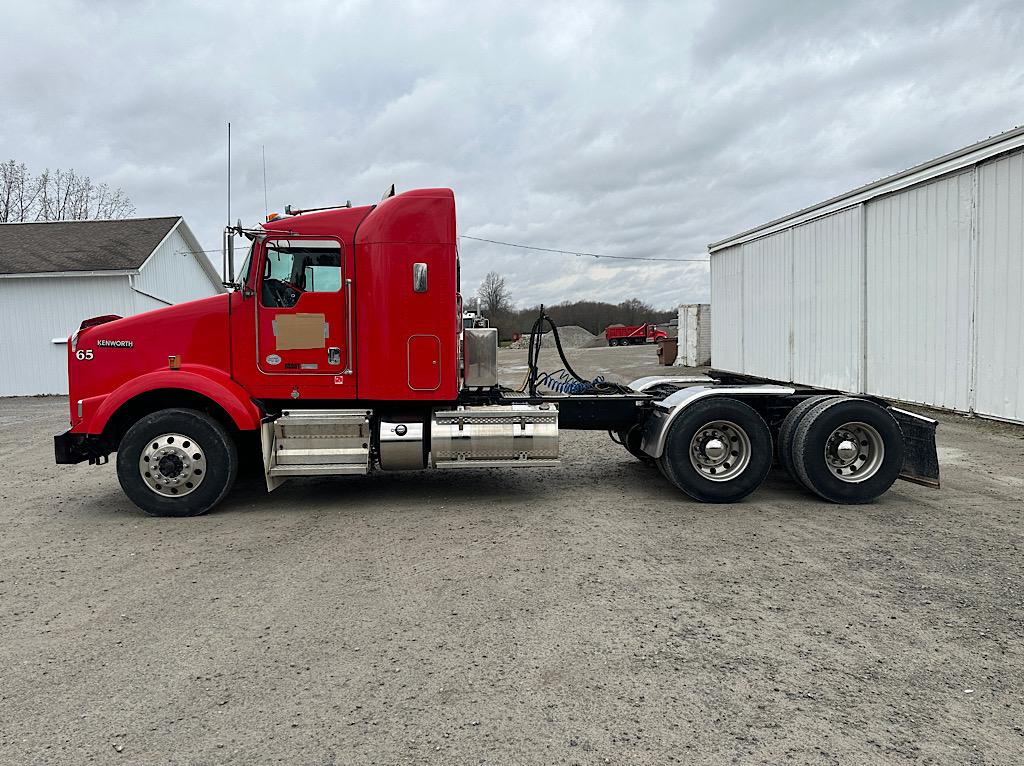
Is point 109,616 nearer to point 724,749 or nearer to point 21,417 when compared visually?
point 724,749

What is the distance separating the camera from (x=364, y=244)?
6797 mm

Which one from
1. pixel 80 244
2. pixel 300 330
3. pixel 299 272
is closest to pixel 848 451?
pixel 300 330

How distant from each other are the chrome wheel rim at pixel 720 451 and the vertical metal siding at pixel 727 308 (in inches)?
598

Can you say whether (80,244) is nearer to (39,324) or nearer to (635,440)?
(39,324)

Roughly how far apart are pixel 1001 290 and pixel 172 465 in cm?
1208

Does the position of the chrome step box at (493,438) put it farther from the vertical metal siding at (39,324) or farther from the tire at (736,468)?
the vertical metal siding at (39,324)

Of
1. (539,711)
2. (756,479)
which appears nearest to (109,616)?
(539,711)

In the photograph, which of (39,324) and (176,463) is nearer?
(176,463)

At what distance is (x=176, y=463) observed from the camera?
6.60 metres

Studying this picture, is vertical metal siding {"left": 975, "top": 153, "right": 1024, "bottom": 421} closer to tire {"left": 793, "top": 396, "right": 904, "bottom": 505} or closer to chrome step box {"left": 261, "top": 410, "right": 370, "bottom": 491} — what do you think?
tire {"left": 793, "top": 396, "right": 904, "bottom": 505}

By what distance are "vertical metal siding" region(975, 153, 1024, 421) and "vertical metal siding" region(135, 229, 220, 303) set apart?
21928 millimetres

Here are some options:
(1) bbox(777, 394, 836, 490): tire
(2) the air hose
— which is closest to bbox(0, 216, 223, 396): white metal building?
(2) the air hose

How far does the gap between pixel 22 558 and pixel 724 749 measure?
5.31m

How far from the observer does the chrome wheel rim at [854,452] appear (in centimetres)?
686
